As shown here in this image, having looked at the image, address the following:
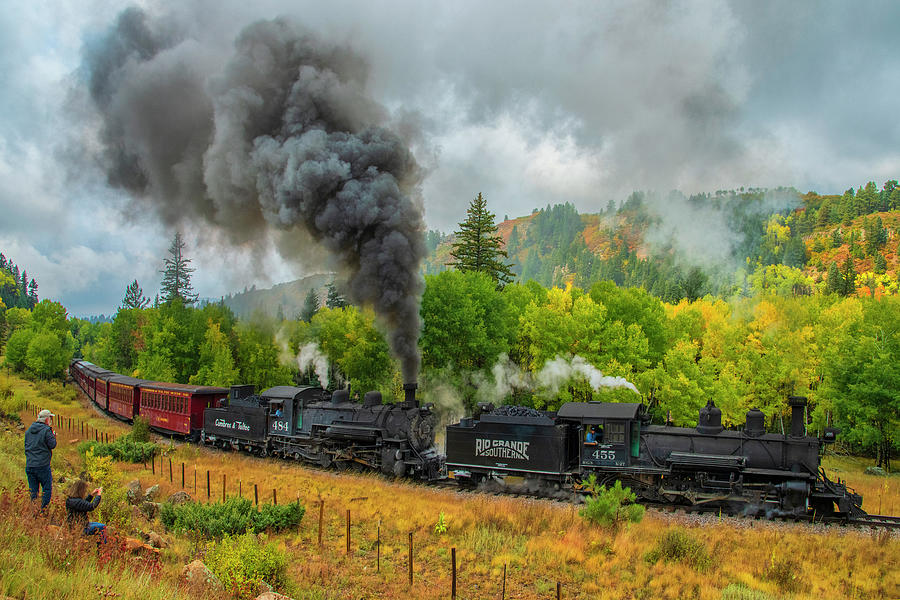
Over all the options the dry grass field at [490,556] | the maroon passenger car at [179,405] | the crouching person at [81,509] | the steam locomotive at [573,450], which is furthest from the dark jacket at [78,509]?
the maroon passenger car at [179,405]

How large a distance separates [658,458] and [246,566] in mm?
10755

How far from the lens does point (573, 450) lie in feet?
51.6

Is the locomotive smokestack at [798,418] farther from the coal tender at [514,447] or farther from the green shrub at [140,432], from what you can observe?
the green shrub at [140,432]

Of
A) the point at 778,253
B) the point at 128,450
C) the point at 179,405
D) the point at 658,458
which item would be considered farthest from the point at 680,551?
the point at 778,253

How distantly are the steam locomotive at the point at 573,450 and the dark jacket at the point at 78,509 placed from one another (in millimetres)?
10279

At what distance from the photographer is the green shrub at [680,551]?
10.2 meters

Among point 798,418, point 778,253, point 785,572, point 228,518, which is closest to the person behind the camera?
point 785,572

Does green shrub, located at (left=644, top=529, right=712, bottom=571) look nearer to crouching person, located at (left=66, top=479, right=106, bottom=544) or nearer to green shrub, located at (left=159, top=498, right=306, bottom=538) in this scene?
green shrub, located at (left=159, top=498, right=306, bottom=538)

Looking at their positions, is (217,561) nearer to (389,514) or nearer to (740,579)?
(389,514)

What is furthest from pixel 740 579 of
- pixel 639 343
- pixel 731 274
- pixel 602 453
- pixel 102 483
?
pixel 731 274

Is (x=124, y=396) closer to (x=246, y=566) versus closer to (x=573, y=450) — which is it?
(x=573, y=450)

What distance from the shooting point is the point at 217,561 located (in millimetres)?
7969

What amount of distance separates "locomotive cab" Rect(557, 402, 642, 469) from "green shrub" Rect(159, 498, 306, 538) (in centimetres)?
756

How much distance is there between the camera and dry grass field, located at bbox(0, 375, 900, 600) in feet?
20.9
